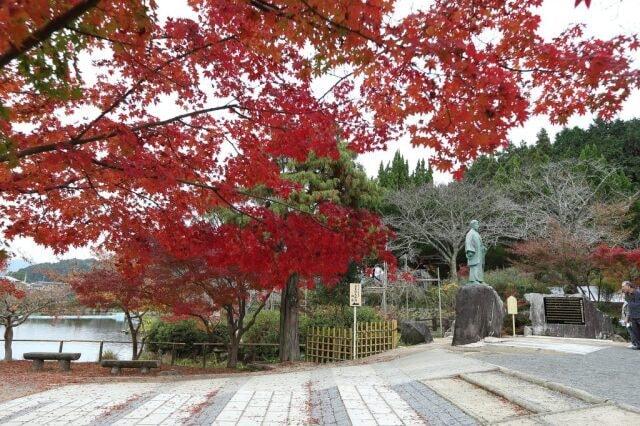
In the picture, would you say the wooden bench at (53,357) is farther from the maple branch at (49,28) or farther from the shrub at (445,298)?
the shrub at (445,298)

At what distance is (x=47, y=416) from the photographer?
19.2 feet

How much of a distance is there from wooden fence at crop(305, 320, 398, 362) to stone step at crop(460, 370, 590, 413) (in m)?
7.01

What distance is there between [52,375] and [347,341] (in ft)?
26.0

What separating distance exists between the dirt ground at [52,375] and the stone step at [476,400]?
23.1 ft

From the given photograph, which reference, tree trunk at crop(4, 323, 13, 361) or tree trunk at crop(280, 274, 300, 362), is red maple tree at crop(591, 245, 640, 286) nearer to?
tree trunk at crop(280, 274, 300, 362)

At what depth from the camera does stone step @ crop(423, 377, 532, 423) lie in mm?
4656

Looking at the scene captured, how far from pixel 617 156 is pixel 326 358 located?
91.4ft

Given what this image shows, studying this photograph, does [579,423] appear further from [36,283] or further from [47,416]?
[36,283]

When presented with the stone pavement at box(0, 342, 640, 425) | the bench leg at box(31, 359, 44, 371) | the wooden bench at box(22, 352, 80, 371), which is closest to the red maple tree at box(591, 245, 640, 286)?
the stone pavement at box(0, 342, 640, 425)

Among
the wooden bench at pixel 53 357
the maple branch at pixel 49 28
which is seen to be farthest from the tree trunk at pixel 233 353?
the maple branch at pixel 49 28

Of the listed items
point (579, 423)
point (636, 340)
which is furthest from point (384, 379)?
point (636, 340)

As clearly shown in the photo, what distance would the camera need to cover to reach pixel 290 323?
1409 cm

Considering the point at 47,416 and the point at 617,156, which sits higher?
the point at 617,156

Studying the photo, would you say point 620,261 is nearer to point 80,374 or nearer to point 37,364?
point 80,374
